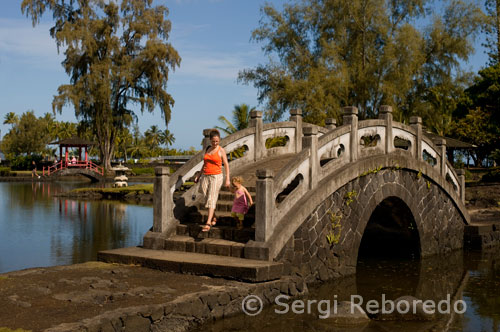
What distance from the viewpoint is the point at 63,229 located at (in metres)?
16.5

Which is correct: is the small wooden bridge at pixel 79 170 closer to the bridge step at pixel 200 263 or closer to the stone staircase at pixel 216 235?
the stone staircase at pixel 216 235

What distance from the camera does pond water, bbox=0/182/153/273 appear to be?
39.8 ft

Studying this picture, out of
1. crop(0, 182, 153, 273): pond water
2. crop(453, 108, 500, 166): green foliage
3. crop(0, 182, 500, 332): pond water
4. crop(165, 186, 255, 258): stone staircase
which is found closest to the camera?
crop(0, 182, 500, 332): pond water

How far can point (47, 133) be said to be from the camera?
84188 mm

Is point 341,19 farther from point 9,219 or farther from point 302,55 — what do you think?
point 9,219

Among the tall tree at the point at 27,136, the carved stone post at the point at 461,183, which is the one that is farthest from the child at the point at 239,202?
the tall tree at the point at 27,136

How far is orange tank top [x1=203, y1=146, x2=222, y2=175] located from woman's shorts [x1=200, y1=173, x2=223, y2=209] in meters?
0.08

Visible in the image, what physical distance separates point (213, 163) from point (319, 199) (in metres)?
1.95

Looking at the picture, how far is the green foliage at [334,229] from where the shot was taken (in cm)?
974

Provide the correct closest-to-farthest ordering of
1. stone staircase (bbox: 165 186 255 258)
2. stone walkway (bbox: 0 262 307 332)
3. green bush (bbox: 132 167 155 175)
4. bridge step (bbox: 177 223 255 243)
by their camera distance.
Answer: stone walkway (bbox: 0 262 307 332)
stone staircase (bbox: 165 186 255 258)
bridge step (bbox: 177 223 255 243)
green bush (bbox: 132 167 155 175)

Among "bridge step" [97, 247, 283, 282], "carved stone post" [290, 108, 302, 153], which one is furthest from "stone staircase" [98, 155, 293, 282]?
"carved stone post" [290, 108, 302, 153]

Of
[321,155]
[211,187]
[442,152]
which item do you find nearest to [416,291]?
[321,155]

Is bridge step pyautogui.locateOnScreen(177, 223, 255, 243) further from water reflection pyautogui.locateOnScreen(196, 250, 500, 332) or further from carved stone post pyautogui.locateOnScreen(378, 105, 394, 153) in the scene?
carved stone post pyautogui.locateOnScreen(378, 105, 394, 153)

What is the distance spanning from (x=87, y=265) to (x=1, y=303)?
2147 millimetres
